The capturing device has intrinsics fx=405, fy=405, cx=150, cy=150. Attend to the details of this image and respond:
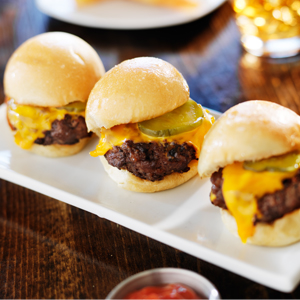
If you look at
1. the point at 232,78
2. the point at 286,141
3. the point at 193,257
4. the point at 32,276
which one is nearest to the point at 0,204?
the point at 32,276

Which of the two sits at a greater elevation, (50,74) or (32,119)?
(50,74)

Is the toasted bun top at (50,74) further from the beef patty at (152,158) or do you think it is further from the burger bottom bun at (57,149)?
the beef patty at (152,158)

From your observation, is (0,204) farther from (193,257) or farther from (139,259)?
(193,257)

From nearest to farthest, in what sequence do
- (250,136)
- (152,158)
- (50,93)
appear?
(250,136) < (152,158) < (50,93)

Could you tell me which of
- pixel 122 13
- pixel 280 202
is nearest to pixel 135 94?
pixel 280 202

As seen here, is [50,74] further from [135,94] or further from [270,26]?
[270,26]

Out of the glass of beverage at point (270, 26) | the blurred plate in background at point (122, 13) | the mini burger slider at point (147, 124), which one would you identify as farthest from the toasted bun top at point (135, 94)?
the blurred plate in background at point (122, 13)

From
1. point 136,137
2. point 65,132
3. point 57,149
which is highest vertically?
point 136,137
